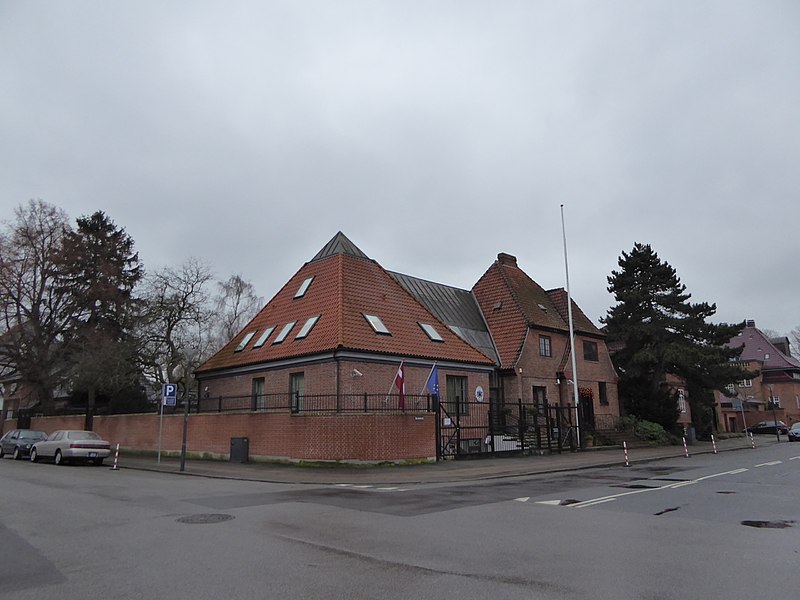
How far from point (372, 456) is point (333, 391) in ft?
11.7

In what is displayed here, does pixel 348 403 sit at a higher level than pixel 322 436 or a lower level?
higher

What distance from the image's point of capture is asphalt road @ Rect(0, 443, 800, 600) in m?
5.82

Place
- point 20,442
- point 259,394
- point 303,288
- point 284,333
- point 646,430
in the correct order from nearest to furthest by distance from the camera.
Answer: point 259,394
point 284,333
point 20,442
point 303,288
point 646,430

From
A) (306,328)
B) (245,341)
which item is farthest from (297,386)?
(245,341)

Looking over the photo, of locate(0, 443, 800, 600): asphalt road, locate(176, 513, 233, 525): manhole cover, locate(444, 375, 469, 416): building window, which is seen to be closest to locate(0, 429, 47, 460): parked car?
locate(0, 443, 800, 600): asphalt road

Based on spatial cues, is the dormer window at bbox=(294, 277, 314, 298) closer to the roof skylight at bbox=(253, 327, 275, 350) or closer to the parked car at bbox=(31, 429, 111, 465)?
the roof skylight at bbox=(253, 327, 275, 350)

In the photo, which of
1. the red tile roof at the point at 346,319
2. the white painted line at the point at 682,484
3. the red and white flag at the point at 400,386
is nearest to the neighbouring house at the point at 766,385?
the red tile roof at the point at 346,319

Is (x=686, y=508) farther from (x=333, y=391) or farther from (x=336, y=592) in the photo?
(x=333, y=391)

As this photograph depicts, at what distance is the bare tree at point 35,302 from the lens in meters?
33.8

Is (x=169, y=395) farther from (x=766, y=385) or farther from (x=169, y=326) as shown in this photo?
(x=766, y=385)

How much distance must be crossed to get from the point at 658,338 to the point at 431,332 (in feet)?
59.5

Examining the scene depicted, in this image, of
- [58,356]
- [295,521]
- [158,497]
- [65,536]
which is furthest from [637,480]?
[58,356]

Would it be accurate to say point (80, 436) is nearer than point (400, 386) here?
No

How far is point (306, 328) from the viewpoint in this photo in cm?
2584
